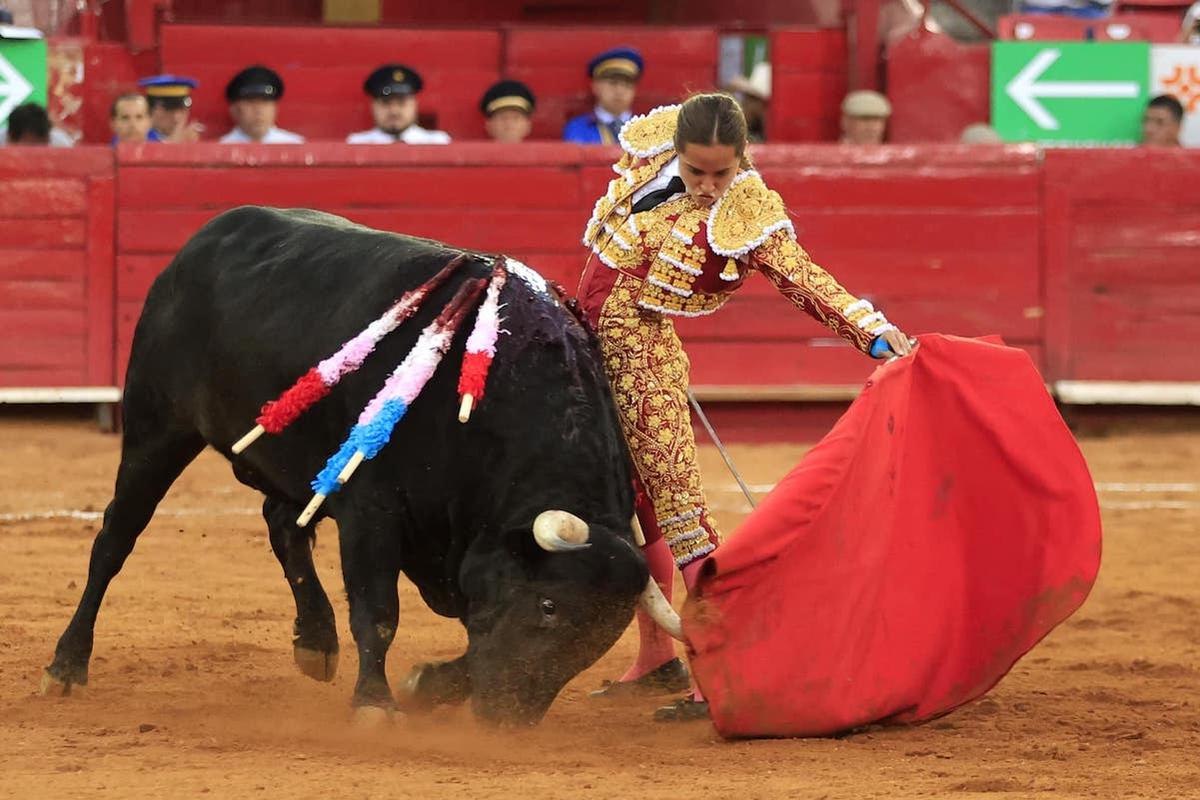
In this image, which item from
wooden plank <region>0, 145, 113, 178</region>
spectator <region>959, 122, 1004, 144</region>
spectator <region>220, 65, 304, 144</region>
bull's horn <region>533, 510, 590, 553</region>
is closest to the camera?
bull's horn <region>533, 510, 590, 553</region>

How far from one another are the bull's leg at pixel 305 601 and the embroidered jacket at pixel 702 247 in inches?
37.3

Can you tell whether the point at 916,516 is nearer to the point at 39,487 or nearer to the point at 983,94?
the point at 39,487

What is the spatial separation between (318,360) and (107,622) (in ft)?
4.50

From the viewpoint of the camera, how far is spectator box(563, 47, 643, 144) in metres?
8.42

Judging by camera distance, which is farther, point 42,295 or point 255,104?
point 255,104

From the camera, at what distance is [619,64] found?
27.6ft

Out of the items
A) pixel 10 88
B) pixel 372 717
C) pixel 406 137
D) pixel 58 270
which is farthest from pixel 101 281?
pixel 372 717

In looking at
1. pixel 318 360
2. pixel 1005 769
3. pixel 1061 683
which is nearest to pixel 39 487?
pixel 318 360

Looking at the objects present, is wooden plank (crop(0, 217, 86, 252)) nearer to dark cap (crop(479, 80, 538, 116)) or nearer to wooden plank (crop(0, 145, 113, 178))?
wooden plank (crop(0, 145, 113, 178))

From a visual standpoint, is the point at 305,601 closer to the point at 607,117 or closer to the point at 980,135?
the point at 607,117

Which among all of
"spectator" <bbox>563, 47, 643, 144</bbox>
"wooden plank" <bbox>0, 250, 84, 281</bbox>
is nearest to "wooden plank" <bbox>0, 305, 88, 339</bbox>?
"wooden plank" <bbox>0, 250, 84, 281</bbox>

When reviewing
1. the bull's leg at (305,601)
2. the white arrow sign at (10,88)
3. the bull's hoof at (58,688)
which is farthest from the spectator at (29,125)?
the bull's hoof at (58,688)

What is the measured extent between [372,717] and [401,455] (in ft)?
1.57

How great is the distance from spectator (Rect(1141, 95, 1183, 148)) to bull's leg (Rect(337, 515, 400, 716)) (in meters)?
5.71
